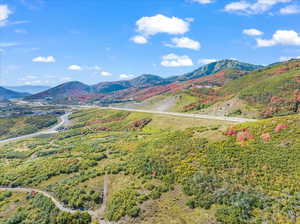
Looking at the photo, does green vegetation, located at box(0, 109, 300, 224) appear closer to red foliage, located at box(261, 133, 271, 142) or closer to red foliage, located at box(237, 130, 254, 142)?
red foliage, located at box(237, 130, 254, 142)

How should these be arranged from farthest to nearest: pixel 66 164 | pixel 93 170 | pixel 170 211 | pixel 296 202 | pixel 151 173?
1. pixel 66 164
2. pixel 93 170
3. pixel 151 173
4. pixel 170 211
5. pixel 296 202

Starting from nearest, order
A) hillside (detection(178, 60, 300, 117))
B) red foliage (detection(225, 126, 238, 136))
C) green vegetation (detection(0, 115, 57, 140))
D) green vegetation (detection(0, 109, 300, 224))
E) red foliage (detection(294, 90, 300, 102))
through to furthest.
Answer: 1. green vegetation (detection(0, 109, 300, 224))
2. red foliage (detection(225, 126, 238, 136))
3. hillside (detection(178, 60, 300, 117))
4. red foliage (detection(294, 90, 300, 102))
5. green vegetation (detection(0, 115, 57, 140))

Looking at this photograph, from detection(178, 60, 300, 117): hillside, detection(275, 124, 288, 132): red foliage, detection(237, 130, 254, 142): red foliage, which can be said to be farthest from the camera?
detection(178, 60, 300, 117): hillside

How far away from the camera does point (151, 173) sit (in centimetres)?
3278

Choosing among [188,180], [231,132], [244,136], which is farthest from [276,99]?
[188,180]

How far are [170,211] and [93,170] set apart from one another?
20.0 m

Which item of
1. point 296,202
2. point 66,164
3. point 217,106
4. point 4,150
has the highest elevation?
point 217,106

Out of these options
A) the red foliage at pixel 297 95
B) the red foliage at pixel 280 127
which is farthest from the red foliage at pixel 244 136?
the red foliage at pixel 297 95

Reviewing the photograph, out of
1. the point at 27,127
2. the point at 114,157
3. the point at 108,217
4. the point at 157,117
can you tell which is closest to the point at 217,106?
the point at 157,117

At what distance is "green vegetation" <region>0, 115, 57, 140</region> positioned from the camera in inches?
4332

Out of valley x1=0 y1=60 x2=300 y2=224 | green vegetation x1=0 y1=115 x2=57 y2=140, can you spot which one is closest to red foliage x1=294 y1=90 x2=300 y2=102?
valley x1=0 y1=60 x2=300 y2=224

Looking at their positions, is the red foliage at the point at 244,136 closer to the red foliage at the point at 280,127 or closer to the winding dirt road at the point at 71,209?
the red foliage at the point at 280,127

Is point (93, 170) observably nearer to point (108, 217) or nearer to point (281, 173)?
point (108, 217)

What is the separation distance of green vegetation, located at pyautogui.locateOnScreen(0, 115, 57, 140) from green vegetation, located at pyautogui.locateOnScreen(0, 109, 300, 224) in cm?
7996
